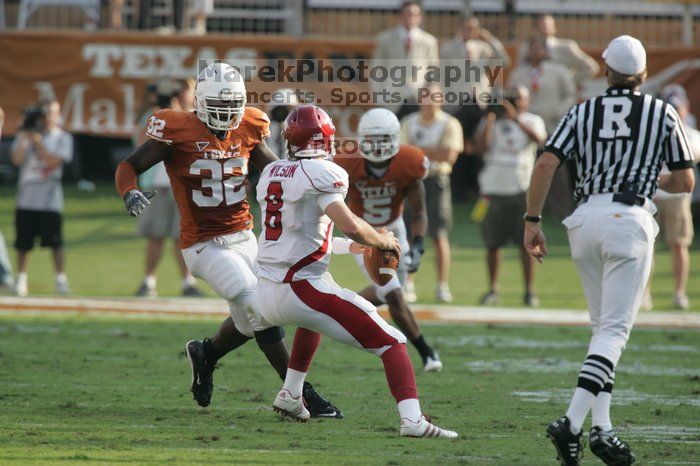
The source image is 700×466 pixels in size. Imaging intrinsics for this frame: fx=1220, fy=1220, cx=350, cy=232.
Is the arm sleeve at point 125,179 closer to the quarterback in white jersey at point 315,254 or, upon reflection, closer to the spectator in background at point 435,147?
the quarterback in white jersey at point 315,254

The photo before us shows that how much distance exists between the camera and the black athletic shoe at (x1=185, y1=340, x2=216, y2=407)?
581 cm

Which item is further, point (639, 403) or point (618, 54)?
point (639, 403)

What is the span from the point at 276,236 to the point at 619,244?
4.87 ft

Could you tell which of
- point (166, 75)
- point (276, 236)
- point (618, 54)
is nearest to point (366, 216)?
point (276, 236)

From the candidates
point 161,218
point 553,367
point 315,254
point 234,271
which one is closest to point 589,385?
point 315,254

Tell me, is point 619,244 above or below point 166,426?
above

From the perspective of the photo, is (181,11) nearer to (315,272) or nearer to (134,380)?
(134,380)

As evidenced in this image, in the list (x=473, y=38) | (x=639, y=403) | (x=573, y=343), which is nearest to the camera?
(x=639, y=403)

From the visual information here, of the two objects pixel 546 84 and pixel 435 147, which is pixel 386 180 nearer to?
pixel 435 147

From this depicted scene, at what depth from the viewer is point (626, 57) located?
4.97 metres

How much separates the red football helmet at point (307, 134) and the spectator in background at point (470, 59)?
7608mm

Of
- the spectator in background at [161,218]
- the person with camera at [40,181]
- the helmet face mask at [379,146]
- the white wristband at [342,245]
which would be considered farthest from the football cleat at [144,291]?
the white wristband at [342,245]

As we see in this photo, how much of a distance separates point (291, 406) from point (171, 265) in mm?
7608

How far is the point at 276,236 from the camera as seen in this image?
5336 millimetres
